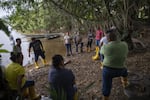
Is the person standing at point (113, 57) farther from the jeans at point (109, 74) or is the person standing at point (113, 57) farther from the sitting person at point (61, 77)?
the sitting person at point (61, 77)

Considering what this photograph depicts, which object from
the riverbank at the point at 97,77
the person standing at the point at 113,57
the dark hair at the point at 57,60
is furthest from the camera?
the riverbank at the point at 97,77

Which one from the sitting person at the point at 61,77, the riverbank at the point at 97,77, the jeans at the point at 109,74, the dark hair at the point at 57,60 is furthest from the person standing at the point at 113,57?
the dark hair at the point at 57,60

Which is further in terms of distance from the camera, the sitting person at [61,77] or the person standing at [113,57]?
the person standing at [113,57]

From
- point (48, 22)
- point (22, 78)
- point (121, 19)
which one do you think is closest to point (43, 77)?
point (121, 19)

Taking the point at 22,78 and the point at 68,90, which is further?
the point at 22,78

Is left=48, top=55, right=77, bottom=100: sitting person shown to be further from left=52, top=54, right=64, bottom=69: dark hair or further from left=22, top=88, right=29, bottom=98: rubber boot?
left=22, top=88, right=29, bottom=98: rubber boot

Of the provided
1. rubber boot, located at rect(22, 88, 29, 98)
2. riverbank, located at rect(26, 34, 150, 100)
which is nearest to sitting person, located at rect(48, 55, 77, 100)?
riverbank, located at rect(26, 34, 150, 100)

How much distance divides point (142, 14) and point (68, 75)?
11.8 meters

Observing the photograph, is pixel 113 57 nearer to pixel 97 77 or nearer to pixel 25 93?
pixel 25 93

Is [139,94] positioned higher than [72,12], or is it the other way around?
[72,12]

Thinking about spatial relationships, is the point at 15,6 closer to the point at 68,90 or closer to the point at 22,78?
the point at 22,78

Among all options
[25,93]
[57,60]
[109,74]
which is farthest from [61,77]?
[25,93]

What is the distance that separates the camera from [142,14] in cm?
1577

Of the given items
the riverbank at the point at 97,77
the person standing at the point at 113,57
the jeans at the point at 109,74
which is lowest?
the riverbank at the point at 97,77
